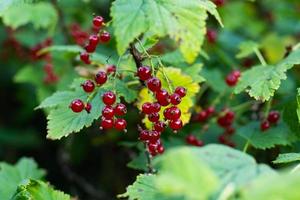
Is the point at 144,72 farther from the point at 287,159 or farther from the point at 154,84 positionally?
the point at 287,159

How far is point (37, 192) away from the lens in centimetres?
229

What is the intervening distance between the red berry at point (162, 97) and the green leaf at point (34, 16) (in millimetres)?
1924

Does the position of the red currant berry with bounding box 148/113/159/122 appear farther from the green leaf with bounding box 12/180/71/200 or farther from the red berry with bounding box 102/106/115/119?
the green leaf with bounding box 12/180/71/200

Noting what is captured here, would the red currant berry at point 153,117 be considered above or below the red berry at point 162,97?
below

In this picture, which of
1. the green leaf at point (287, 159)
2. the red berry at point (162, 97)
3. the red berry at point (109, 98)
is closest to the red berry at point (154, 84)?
the red berry at point (162, 97)

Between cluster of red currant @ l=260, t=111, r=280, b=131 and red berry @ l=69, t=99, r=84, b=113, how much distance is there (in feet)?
3.63

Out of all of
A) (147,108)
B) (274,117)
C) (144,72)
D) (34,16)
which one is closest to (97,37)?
(144,72)

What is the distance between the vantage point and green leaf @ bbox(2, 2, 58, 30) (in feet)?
12.3

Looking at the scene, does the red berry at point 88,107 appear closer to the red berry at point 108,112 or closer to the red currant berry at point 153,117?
the red berry at point 108,112

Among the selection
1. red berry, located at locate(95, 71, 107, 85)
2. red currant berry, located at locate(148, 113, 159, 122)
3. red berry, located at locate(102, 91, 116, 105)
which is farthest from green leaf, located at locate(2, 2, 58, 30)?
red currant berry, located at locate(148, 113, 159, 122)

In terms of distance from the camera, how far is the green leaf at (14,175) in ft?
8.51

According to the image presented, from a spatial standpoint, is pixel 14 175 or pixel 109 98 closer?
pixel 109 98

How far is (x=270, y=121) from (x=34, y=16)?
207cm

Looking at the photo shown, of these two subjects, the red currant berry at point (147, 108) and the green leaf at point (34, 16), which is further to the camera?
the green leaf at point (34, 16)
